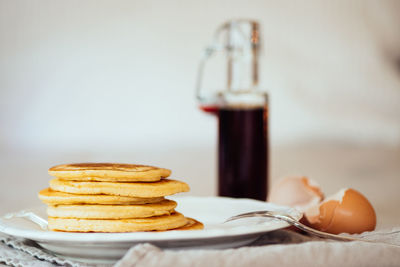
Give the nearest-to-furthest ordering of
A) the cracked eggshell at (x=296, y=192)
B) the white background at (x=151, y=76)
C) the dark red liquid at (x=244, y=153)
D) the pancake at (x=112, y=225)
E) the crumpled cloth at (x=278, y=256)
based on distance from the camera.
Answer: the crumpled cloth at (x=278, y=256) → the pancake at (x=112, y=225) → the cracked eggshell at (x=296, y=192) → the dark red liquid at (x=244, y=153) → the white background at (x=151, y=76)

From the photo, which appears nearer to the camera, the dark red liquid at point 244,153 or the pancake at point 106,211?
the pancake at point 106,211

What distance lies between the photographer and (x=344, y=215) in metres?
0.69

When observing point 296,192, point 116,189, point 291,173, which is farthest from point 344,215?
point 291,173

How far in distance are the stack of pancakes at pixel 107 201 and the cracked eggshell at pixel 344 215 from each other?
214 millimetres

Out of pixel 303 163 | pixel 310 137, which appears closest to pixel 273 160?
pixel 303 163

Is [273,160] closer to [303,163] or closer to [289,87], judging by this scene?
[303,163]

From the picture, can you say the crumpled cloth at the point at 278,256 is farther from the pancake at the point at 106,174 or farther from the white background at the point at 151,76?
the white background at the point at 151,76

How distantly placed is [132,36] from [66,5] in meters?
0.36

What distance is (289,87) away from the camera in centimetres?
282

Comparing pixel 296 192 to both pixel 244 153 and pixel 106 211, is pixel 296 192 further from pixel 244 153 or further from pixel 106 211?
pixel 106 211

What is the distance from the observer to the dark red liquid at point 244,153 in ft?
3.25

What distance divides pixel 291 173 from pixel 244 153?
2.26ft

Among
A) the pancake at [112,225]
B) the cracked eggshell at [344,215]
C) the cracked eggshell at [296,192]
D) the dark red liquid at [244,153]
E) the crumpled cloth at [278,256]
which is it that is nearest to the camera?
the crumpled cloth at [278,256]

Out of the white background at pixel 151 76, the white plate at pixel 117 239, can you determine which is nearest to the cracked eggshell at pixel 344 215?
the white plate at pixel 117 239
